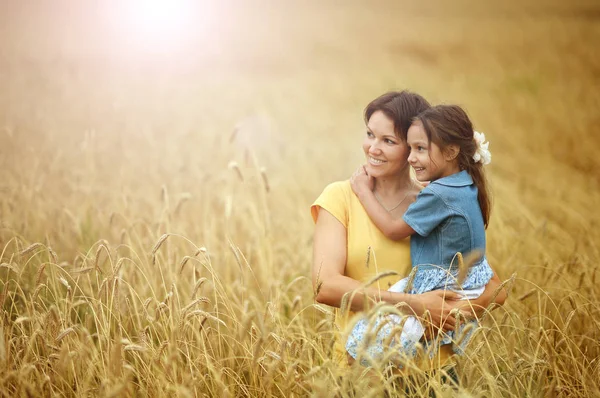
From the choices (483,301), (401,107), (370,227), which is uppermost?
(401,107)

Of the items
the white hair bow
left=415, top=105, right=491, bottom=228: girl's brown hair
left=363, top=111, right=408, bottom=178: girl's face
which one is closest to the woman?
left=363, top=111, right=408, bottom=178: girl's face

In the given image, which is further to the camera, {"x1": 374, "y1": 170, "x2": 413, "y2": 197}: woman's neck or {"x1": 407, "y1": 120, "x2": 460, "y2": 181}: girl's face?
{"x1": 374, "y1": 170, "x2": 413, "y2": 197}: woman's neck

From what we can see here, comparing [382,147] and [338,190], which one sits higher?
[382,147]

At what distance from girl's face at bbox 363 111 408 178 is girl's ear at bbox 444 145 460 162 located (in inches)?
5.3

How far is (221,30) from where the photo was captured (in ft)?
24.6

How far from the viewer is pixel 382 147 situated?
208 cm

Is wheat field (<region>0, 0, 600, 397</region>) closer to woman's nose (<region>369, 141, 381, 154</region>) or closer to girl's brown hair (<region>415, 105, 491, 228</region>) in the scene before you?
girl's brown hair (<region>415, 105, 491, 228</region>)

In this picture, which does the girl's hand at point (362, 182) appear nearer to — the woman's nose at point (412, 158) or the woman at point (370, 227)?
the woman at point (370, 227)

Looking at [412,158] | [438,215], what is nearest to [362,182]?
[412,158]

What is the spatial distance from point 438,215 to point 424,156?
0.65 ft

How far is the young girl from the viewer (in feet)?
6.41

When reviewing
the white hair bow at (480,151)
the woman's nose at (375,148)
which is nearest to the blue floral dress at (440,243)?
the white hair bow at (480,151)

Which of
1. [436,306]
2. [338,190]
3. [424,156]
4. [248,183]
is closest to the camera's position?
[436,306]

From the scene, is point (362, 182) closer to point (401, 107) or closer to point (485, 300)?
point (401, 107)
